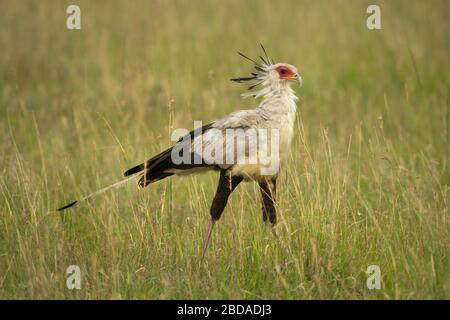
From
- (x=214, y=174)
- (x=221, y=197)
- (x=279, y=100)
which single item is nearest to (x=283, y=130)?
(x=279, y=100)

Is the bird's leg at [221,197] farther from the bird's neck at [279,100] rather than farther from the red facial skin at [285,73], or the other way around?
the red facial skin at [285,73]

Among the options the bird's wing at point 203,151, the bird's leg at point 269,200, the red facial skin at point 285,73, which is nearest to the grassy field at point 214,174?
the bird's leg at point 269,200

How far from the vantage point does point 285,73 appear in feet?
17.1

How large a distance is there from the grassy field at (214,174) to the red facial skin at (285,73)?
416mm

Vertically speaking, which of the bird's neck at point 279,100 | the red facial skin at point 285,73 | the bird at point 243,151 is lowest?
the bird at point 243,151

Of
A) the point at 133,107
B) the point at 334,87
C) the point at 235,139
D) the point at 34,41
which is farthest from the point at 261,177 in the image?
the point at 34,41

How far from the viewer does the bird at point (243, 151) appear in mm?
4910

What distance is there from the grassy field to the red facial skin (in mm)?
416

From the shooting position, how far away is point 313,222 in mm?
4777

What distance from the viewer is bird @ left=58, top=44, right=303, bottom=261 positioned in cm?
491

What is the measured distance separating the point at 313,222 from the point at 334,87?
5.15 metres

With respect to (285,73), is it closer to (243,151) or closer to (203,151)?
(243,151)

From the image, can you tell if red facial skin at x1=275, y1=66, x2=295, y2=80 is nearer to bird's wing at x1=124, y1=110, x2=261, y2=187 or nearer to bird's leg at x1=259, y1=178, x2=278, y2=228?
bird's wing at x1=124, y1=110, x2=261, y2=187
